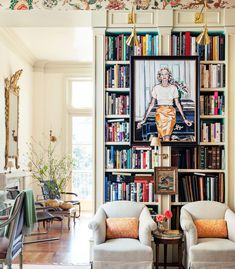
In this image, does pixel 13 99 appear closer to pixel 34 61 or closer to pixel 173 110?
pixel 34 61

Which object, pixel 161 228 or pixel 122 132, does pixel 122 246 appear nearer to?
pixel 161 228

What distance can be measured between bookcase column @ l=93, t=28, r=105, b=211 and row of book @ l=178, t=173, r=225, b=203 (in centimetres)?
101

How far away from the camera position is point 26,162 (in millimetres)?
9289

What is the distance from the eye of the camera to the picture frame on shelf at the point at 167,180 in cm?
549

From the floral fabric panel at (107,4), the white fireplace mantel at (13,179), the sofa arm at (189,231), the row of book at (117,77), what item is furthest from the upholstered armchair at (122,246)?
the floral fabric panel at (107,4)

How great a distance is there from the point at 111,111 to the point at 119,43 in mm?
862

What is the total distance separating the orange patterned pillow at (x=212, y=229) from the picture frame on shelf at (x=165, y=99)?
39.6 inches

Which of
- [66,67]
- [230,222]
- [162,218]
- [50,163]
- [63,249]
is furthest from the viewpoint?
[66,67]

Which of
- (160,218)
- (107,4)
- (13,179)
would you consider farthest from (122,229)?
(13,179)

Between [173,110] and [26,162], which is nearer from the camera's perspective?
[173,110]

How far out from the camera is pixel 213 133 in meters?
5.55

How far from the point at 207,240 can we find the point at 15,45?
518cm

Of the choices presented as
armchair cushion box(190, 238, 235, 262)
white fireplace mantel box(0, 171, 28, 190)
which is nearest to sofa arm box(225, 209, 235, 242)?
armchair cushion box(190, 238, 235, 262)

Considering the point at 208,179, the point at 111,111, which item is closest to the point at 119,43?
the point at 111,111
